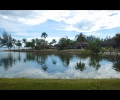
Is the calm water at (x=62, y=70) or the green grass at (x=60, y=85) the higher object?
the green grass at (x=60, y=85)

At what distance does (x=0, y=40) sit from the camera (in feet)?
123

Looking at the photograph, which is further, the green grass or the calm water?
the calm water

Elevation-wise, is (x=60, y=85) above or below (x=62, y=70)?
above

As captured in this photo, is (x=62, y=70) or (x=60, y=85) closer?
(x=60, y=85)

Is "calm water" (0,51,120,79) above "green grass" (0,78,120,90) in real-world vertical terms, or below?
below

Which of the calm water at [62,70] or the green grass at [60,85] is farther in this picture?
the calm water at [62,70]
